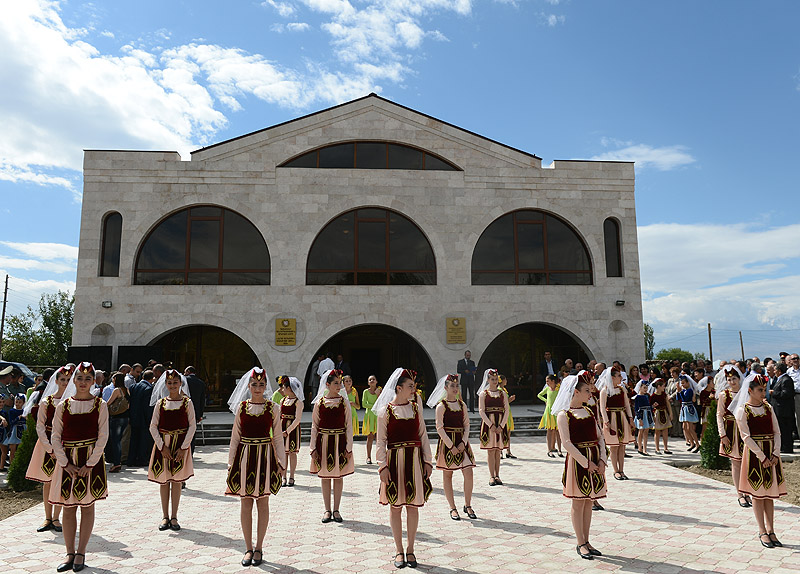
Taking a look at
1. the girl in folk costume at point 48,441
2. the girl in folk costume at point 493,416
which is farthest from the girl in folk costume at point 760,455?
the girl in folk costume at point 48,441

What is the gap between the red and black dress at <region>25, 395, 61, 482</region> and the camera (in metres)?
6.14

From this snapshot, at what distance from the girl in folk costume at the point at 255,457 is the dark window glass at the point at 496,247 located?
14.7 meters

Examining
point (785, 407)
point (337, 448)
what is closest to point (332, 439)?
point (337, 448)

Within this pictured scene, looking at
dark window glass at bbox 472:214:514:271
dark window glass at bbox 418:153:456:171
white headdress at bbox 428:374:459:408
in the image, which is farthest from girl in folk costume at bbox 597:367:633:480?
dark window glass at bbox 418:153:456:171

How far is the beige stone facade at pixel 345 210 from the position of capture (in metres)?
19.2

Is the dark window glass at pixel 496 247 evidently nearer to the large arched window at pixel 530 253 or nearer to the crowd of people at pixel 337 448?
the large arched window at pixel 530 253

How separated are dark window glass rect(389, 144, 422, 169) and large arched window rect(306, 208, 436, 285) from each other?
5.98ft

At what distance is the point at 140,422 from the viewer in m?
12.0

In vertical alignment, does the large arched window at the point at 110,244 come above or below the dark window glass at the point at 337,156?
below

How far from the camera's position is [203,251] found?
19.8 meters

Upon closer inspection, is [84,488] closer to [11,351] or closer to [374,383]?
[374,383]

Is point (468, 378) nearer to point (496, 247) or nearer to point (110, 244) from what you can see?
point (496, 247)

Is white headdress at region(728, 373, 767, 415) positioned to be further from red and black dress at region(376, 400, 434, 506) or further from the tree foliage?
the tree foliage

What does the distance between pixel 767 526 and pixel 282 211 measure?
16.7 meters
